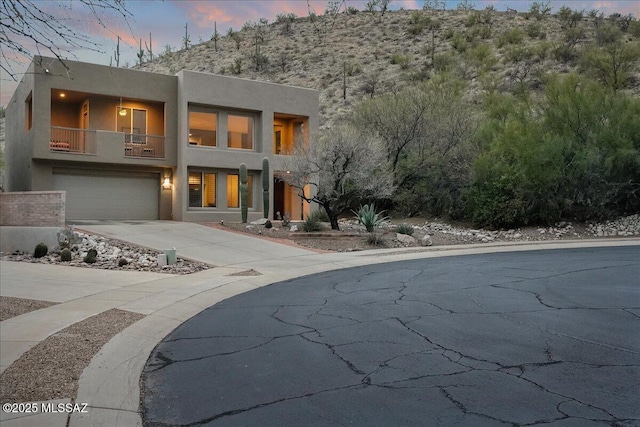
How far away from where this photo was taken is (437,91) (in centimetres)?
3594

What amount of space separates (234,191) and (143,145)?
5.25m

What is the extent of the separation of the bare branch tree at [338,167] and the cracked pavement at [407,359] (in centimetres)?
1298

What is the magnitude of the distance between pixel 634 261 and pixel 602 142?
11576 mm

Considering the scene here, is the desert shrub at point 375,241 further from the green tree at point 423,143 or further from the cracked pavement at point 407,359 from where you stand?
the cracked pavement at point 407,359

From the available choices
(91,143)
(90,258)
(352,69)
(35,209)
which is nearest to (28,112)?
(91,143)

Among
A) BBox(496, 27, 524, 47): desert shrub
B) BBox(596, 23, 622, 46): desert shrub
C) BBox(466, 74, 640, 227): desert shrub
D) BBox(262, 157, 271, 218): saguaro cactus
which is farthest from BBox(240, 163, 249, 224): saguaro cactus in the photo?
BBox(596, 23, 622, 46): desert shrub

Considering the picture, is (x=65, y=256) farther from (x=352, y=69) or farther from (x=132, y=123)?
(x=352, y=69)

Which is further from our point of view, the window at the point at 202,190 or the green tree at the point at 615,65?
the green tree at the point at 615,65

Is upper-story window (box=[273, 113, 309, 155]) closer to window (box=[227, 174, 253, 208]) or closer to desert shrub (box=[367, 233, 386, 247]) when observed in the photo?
window (box=[227, 174, 253, 208])

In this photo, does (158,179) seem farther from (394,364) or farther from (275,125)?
(394,364)

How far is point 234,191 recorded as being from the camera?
29.8 metres

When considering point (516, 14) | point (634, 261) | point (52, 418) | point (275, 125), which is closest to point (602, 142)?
point (634, 261)

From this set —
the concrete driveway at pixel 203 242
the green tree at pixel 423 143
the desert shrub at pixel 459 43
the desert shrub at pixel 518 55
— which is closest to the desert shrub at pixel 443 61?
the desert shrub at pixel 459 43

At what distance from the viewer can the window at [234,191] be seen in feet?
97.0
